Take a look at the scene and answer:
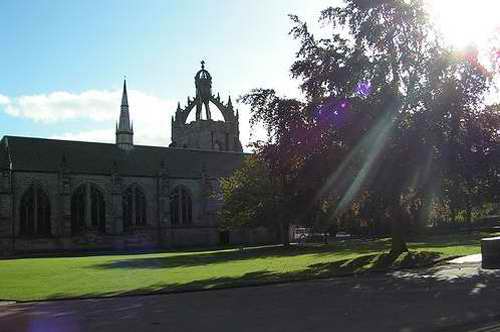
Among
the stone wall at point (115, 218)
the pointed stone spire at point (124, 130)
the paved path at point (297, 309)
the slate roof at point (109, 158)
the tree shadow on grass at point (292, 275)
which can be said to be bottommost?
the paved path at point (297, 309)

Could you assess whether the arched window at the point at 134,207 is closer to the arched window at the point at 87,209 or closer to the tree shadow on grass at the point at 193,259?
the arched window at the point at 87,209

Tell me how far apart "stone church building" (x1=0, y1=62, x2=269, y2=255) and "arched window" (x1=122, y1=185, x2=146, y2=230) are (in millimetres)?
123

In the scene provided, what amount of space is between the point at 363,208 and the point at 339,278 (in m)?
14.6

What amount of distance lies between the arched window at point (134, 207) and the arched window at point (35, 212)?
9.44 metres

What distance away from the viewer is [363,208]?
106 feet

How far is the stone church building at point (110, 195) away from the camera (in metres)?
62.7

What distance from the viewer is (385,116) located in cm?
2231

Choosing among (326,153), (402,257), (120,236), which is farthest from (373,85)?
(120,236)

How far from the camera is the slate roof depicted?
6538cm

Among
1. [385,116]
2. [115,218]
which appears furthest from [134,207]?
[385,116]

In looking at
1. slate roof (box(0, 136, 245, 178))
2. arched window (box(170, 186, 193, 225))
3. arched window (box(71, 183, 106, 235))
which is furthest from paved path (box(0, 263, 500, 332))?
arched window (box(170, 186, 193, 225))

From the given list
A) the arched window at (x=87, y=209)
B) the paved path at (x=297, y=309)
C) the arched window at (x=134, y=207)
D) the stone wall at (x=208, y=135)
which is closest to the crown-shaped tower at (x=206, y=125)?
the stone wall at (x=208, y=135)

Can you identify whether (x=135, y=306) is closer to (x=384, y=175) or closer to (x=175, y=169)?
(x=384, y=175)

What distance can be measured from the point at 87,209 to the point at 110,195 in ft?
10.9
